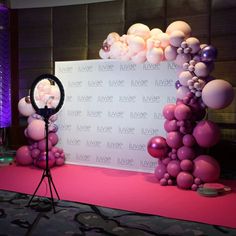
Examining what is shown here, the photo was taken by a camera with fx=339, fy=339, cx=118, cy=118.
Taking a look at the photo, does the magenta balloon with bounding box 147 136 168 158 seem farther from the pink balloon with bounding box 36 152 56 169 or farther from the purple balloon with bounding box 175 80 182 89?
the pink balloon with bounding box 36 152 56 169

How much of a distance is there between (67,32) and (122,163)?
2.32 meters

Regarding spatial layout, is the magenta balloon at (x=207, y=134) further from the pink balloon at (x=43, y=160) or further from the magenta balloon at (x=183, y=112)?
the pink balloon at (x=43, y=160)

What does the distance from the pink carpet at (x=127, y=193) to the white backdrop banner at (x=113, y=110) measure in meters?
0.27

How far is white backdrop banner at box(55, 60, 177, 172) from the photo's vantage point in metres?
4.38

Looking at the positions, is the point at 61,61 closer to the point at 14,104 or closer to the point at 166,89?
the point at 14,104

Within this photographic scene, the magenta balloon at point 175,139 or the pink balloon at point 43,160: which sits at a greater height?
the magenta balloon at point 175,139

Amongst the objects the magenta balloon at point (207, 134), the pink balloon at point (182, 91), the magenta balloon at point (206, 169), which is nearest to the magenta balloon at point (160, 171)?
the magenta balloon at point (206, 169)

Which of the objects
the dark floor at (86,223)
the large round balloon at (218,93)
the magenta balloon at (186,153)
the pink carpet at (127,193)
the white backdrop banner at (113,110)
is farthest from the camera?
the white backdrop banner at (113,110)

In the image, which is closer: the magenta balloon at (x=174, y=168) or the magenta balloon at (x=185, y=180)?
the magenta balloon at (x=185, y=180)

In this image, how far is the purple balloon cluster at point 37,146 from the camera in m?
4.68

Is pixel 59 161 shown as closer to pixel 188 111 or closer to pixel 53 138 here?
pixel 53 138

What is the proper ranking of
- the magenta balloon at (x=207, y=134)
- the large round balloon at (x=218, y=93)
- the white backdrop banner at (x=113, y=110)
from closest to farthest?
the large round balloon at (x=218, y=93)
the magenta balloon at (x=207, y=134)
the white backdrop banner at (x=113, y=110)

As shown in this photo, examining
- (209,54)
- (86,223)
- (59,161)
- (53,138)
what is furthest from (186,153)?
(53,138)

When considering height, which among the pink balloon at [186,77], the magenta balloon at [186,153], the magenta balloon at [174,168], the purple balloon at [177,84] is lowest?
the magenta balloon at [174,168]
